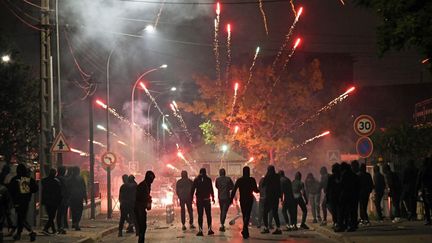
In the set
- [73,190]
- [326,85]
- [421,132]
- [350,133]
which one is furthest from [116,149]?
[73,190]

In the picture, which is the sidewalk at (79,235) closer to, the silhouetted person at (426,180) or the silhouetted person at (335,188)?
the silhouetted person at (335,188)

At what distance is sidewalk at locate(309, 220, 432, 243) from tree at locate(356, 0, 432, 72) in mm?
4639

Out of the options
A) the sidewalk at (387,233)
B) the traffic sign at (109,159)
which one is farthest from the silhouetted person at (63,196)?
the traffic sign at (109,159)

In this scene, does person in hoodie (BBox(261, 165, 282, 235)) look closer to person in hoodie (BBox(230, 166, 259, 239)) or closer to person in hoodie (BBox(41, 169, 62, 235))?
person in hoodie (BBox(230, 166, 259, 239))

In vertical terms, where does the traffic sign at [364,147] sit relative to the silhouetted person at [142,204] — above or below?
above

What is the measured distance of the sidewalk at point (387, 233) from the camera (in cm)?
1611

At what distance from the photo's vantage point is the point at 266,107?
165 ft

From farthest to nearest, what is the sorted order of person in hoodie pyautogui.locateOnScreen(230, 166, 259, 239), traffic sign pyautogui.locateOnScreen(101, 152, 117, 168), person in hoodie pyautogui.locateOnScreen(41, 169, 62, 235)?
traffic sign pyautogui.locateOnScreen(101, 152, 117, 168)
person in hoodie pyautogui.locateOnScreen(41, 169, 62, 235)
person in hoodie pyautogui.locateOnScreen(230, 166, 259, 239)

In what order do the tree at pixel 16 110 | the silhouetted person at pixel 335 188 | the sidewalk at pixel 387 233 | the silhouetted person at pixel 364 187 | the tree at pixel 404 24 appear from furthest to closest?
the tree at pixel 16 110 → the silhouetted person at pixel 364 187 → the silhouetted person at pixel 335 188 → the sidewalk at pixel 387 233 → the tree at pixel 404 24

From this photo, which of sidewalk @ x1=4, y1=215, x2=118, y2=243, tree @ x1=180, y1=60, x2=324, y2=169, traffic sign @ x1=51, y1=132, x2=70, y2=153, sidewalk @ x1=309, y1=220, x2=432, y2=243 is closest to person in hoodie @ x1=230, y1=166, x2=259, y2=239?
sidewalk @ x1=309, y1=220, x2=432, y2=243

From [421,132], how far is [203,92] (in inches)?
855

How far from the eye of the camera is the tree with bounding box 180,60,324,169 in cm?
5003

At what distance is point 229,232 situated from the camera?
20.8 metres

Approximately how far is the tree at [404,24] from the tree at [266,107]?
36246 millimetres
